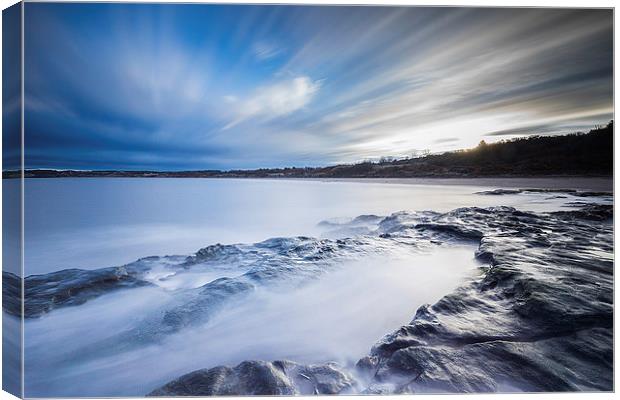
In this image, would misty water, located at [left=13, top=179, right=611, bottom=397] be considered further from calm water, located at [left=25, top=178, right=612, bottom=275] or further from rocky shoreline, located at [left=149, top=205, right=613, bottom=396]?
rocky shoreline, located at [left=149, top=205, right=613, bottom=396]

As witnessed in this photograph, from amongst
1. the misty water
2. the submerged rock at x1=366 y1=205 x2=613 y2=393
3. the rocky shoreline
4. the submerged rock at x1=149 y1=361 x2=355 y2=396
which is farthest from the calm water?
the submerged rock at x1=149 y1=361 x2=355 y2=396

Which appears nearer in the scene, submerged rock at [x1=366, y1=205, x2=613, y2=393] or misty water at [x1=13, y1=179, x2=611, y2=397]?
submerged rock at [x1=366, y1=205, x2=613, y2=393]

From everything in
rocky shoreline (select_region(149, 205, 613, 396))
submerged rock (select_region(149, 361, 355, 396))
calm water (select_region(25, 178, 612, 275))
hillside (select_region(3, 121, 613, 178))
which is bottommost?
→ submerged rock (select_region(149, 361, 355, 396))

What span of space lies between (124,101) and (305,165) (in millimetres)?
1581

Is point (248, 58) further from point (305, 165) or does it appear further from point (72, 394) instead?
point (72, 394)

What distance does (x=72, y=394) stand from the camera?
195cm

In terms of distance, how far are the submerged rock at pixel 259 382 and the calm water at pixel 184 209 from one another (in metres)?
1.01

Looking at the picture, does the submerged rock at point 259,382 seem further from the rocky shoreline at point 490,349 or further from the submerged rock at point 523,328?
the submerged rock at point 523,328

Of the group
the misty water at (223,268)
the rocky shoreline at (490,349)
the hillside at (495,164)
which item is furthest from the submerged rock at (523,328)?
the hillside at (495,164)

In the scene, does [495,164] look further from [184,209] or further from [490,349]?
[184,209]

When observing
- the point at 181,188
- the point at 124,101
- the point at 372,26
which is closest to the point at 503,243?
the point at 372,26

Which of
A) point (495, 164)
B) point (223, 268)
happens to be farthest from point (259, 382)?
point (495, 164)

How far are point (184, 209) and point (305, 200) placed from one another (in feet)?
3.56

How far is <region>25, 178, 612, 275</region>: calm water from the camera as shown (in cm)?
214
